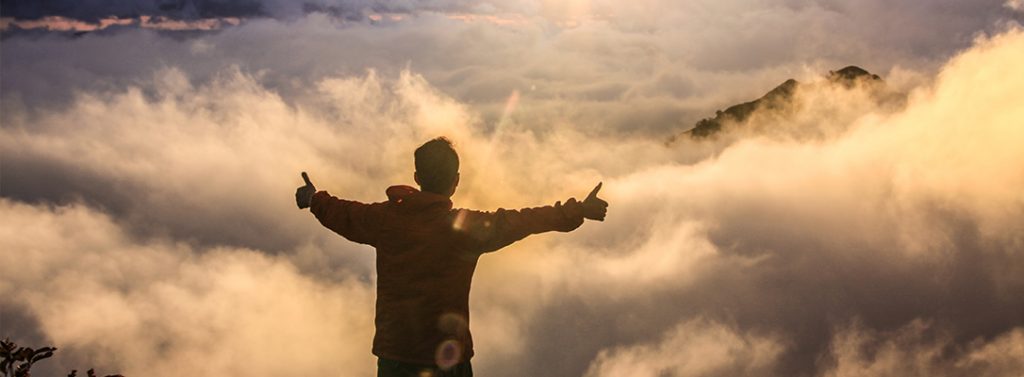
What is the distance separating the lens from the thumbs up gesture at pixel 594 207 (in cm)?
454

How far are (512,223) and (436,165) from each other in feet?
1.86

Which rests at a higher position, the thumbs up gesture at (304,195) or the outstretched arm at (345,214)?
the thumbs up gesture at (304,195)

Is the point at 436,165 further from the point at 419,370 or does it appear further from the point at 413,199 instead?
the point at 419,370

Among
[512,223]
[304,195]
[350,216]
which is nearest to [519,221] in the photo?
[512,223]

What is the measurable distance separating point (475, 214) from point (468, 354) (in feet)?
2.98

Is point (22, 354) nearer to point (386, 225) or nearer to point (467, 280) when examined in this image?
point (386, 225)

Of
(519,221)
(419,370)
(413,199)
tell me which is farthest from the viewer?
(419,370)

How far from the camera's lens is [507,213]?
15.0 feet

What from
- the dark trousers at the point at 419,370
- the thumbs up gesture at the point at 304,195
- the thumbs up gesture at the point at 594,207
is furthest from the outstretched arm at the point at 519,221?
the thumbs up gesture at the point at 304,195

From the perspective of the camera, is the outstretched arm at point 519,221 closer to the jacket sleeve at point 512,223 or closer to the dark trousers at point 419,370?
the jacket sleeve at point 512,223

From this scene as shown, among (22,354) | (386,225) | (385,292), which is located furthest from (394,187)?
(22,354)

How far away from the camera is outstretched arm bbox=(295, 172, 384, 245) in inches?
187

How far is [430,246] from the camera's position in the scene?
4.62 m

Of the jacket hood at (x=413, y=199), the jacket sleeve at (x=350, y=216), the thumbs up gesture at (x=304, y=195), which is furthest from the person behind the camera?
the thumbs up gesture at (x=304, y=195)
